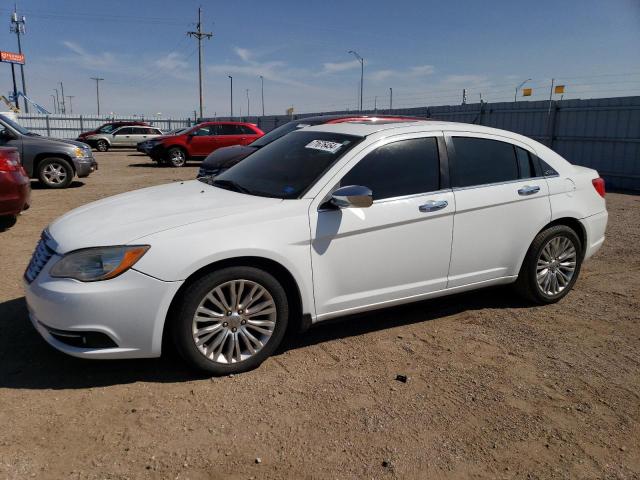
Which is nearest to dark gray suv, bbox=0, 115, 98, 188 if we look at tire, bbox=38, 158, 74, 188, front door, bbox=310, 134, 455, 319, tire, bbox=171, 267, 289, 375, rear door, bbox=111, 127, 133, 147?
tire, bbox=38, 158, 74, 188

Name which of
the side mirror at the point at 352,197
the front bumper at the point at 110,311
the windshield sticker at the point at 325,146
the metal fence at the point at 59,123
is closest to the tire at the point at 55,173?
the windshield sticker at the point at 325,146

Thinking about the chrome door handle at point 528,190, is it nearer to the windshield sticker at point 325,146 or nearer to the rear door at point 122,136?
the windshield sticker at point 325,146

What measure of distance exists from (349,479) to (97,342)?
164 centimetres

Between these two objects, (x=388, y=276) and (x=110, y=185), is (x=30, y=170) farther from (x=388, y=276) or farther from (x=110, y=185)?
(x=388, y=276)

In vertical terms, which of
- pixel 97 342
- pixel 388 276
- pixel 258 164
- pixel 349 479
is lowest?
pixel 349 479

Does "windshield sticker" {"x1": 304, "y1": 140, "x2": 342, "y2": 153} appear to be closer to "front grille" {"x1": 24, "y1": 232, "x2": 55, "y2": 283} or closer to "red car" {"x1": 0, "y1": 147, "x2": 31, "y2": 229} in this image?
"front grille" {"x1": 24, "y1": 232, "x2": 55, "y2": 283}

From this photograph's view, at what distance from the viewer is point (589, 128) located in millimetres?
14859

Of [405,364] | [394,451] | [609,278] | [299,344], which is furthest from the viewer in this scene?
[609,278]

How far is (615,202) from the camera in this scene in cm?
1129

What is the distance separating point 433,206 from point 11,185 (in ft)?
19.5

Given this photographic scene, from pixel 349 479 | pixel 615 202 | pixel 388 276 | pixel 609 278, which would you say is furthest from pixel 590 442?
pixel 615 202

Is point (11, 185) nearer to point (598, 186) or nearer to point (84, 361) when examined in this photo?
point (84, 361)

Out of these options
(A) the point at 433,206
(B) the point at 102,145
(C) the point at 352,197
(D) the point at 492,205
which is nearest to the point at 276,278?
(C) the point at 352,197

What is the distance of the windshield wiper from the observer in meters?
3.89
